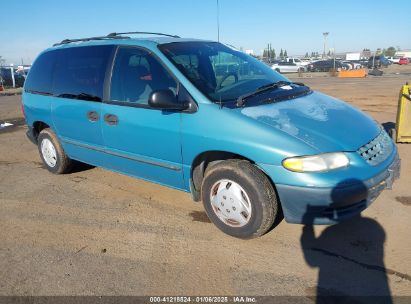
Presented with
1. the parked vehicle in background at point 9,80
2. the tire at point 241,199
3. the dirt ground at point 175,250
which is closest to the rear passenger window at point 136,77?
the tire at point 241,199

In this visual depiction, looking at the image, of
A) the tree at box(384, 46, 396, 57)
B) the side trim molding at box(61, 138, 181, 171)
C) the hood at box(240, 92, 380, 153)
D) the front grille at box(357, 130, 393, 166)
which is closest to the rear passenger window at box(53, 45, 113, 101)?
the side trim molding at box(61, 138, 181, 171)

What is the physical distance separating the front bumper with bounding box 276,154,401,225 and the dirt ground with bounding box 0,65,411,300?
0.36 metres

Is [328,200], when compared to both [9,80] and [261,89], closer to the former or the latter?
[261,89]

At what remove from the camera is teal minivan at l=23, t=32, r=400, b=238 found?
2.89m

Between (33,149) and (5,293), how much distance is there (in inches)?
192

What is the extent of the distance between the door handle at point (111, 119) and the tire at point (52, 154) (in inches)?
55.2

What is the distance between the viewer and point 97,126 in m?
4.21

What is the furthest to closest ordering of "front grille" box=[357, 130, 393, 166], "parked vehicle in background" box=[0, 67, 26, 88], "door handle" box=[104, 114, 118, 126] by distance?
"parked vehicle in background" box=[0, 67, 26, 88]
"door handle" box=[104, 114, 118, 126]
"front grille" box=[357, 130, 393, 166]

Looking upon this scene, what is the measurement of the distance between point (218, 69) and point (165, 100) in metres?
0.95

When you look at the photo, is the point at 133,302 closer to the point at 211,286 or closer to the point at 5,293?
the point at 211,286

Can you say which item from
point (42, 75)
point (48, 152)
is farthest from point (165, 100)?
point (48, 152)

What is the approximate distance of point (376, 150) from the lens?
322cm

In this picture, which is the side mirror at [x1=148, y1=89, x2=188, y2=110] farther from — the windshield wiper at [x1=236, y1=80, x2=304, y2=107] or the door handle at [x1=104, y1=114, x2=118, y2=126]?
the door handle at [x1=104, y1=114, x2=118, y2=126]

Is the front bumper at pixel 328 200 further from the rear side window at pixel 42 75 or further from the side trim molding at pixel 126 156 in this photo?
the rear side window at pixel 42 75
